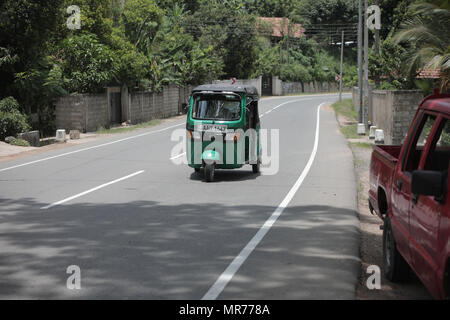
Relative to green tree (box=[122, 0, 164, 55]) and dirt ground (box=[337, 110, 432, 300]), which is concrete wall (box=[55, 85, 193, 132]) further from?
dirt ground (box=[337, 110, 432, 300])

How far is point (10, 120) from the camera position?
1009 inches

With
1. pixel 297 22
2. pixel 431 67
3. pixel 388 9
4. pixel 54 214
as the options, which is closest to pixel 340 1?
pixel 297 22

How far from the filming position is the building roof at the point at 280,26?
8931 centimetres

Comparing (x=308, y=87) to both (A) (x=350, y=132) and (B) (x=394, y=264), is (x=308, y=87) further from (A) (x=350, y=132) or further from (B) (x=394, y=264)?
(B) (x=394, y=264)

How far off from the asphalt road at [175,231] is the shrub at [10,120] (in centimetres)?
695

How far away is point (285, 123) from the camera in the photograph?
3659 centimetres

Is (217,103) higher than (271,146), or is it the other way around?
(217,103)

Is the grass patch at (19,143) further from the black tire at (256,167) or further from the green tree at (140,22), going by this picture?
the green tree at (140,22)

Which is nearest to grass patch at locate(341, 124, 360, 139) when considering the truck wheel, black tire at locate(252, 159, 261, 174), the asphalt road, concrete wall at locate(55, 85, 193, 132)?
the asphalt road

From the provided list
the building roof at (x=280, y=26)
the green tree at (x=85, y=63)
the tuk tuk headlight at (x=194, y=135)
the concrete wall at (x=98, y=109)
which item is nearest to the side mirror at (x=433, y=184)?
the tuk tuk headlight at (x=194, y=135)

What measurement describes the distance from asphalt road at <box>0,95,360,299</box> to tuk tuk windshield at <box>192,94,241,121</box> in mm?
1579

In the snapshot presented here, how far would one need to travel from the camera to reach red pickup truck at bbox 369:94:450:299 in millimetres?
5086
